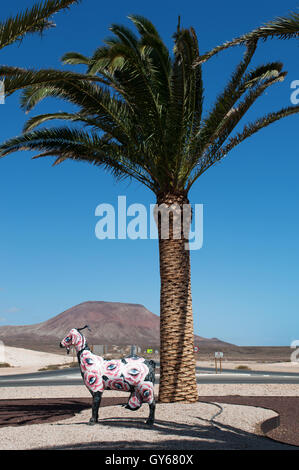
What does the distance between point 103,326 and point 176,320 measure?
481ft

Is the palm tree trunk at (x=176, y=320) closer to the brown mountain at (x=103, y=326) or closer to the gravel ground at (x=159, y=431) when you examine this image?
the gravel ground at (x=159, y=431)

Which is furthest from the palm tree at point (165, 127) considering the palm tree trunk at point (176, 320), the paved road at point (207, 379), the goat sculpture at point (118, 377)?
the paved road at point (207, 379)

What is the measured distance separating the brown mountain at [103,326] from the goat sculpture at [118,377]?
132m

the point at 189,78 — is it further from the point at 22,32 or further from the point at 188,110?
the point at 22,32

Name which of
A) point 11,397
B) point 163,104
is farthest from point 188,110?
point 11,397

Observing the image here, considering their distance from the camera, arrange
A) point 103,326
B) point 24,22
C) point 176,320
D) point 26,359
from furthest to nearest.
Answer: point 103,326
point 26,359
point 176,320
point 24,22

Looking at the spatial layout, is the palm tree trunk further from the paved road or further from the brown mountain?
the brown mountain

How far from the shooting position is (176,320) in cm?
1405

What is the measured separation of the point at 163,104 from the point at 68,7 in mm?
6143

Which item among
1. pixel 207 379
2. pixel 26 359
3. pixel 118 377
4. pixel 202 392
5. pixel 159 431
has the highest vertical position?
pixel 118 377

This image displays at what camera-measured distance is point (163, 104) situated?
47.7 ft

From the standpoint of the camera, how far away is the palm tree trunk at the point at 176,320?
13891 mm

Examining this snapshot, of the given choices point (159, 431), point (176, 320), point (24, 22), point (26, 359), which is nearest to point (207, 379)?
point (176, 320)

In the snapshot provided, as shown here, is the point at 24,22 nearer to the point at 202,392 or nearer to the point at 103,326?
the point at 202,392
